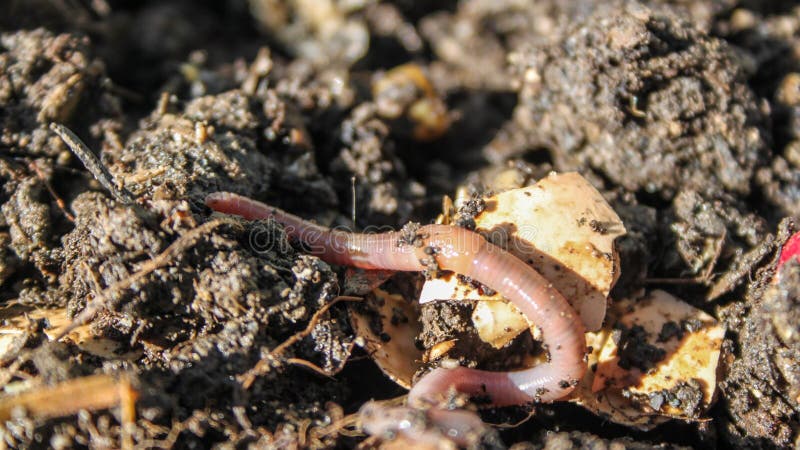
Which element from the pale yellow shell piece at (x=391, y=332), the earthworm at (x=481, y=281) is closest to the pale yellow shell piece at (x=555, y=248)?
the earthworm at (x=481, y=281)

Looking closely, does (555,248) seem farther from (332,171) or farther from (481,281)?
(332,171)

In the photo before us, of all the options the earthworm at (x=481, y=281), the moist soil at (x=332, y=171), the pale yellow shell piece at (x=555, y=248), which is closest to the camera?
the moist soil at (x=332, y=171)

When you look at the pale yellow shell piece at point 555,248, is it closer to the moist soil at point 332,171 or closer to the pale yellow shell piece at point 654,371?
the moist soil at point 332,171

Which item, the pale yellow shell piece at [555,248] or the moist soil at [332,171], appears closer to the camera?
the moist soil at [332,171]

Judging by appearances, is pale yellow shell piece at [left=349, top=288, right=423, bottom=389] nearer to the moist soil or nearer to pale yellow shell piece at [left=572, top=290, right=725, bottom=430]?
the moist soil

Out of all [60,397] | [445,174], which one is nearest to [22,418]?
[60,397]

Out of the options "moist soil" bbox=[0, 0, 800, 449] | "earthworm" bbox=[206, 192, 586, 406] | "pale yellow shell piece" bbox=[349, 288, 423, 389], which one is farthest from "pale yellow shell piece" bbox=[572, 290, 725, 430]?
"pale yellow shell piece" bbox=[349, 288, 423, 389]
